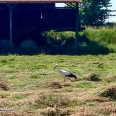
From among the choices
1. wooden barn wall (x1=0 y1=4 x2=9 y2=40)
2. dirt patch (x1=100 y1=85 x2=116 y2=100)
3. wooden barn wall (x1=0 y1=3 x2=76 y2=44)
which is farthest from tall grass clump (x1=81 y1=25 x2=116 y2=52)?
dirt patch (x1=100 y1=85 x2=116 y2=100)

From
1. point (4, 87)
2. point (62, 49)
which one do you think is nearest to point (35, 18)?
point (62, 49)

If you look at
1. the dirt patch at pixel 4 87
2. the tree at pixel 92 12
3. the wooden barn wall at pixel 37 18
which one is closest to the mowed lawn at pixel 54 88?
the dirt patch at pixel 4 87

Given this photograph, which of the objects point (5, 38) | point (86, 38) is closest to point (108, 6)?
point (86, 38)

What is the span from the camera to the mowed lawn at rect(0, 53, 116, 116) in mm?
9992

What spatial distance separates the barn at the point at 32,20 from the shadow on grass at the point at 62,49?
31.8 inches

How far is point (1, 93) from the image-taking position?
11.8 metres

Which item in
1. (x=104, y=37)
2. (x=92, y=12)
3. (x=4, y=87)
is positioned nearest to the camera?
(x=4, y=87)

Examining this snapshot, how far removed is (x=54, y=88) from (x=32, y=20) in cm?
1474

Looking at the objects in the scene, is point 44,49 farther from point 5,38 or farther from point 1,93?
point 1,93

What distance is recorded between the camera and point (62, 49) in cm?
2588

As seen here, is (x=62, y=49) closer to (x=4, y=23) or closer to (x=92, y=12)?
(x=4, y=23)

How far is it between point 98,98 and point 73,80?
3769 mm

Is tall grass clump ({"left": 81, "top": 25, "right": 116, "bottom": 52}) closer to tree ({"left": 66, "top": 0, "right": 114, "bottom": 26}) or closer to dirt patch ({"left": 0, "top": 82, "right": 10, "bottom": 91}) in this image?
dirt patch ({"left": 0, "top": 82, "right": 10, "bottom": 91})

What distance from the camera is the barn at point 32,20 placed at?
26812mm
